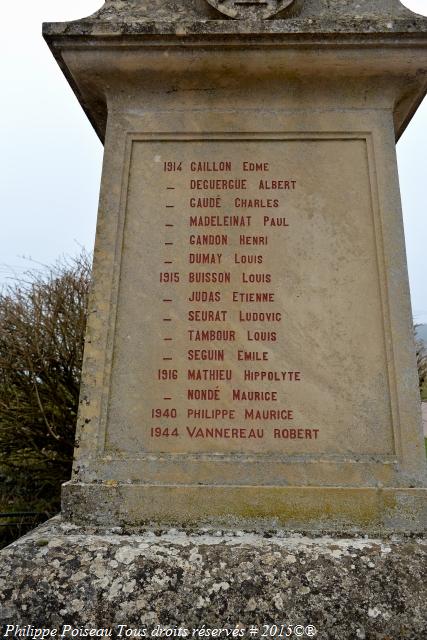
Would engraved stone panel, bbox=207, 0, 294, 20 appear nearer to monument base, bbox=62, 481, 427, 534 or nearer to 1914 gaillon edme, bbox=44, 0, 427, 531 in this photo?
1914 gaillon edme, bbox=44, 0, 427, 531

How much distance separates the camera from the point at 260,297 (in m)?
2.74

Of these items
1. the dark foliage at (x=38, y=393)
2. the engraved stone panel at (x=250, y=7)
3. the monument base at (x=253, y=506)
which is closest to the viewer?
the monument base at (x=253, y=506)

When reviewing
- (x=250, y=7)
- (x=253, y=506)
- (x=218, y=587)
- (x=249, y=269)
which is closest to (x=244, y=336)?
(x=249, y=269)

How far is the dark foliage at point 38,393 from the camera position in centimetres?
766

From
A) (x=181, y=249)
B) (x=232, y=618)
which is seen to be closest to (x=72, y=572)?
(x=232, y=618)

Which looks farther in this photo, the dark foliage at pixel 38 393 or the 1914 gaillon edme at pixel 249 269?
the dark foliage at pixel 38 393

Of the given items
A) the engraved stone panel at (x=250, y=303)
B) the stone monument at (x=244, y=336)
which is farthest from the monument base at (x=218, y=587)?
the engraved stone panel at (x=250, y=303)

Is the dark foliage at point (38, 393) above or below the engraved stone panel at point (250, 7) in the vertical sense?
below

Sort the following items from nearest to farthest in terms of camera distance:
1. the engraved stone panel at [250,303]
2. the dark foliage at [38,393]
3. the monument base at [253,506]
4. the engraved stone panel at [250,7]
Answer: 1. the monument base at [253,506]
2. the engraved stone panel at [250,303]
3. the engraved stone panel at [250,7]
4. the dark foliage at [38,393]

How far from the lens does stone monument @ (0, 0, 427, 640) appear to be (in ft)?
6.61

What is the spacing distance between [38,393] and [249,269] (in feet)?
19.5

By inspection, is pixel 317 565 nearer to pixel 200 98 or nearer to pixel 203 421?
pixel 203 421

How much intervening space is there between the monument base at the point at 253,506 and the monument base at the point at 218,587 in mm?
168

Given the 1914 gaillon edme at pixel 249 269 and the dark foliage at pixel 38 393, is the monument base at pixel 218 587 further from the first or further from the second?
the dark foliage at pixel 38 393
